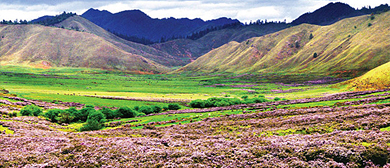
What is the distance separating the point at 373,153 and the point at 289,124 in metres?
15.2

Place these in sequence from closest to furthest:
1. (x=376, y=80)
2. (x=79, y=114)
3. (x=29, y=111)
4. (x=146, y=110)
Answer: (x=29, y=111)
(x=79, y=114)
(x=146, y=110)
(x=376, y=80)

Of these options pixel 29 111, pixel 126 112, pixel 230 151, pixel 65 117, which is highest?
pixel 230 151

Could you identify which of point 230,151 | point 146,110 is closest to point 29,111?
point 146,110

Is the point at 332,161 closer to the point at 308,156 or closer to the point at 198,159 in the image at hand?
the point at 308,156

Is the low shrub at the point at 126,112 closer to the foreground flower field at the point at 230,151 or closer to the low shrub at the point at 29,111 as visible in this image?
the low shrub at the point at 29,111

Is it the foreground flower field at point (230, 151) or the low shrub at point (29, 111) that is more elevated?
the foreground flower field at point (230, 151)

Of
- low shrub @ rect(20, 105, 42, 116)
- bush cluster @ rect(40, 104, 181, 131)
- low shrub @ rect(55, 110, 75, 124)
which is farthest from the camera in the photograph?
low shrub @ rect(20, 105, 42, 116)

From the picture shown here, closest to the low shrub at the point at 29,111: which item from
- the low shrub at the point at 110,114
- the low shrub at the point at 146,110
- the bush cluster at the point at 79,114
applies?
the bush cluster at the point at 79,114

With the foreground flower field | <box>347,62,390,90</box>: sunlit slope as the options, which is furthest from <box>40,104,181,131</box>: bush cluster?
<box>347,62,390,90</box>: sunlit slope

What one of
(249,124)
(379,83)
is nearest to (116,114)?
(249,124)

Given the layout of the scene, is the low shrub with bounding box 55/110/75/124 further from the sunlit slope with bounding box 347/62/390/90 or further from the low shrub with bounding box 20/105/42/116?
the sunlit slope with bounding box 347/62/390/90

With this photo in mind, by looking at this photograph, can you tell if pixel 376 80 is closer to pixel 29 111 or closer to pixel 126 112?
pixel 126 112

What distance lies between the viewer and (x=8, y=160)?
21.0m

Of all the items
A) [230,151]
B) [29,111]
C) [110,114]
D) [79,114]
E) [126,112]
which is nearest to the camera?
[230,151]
